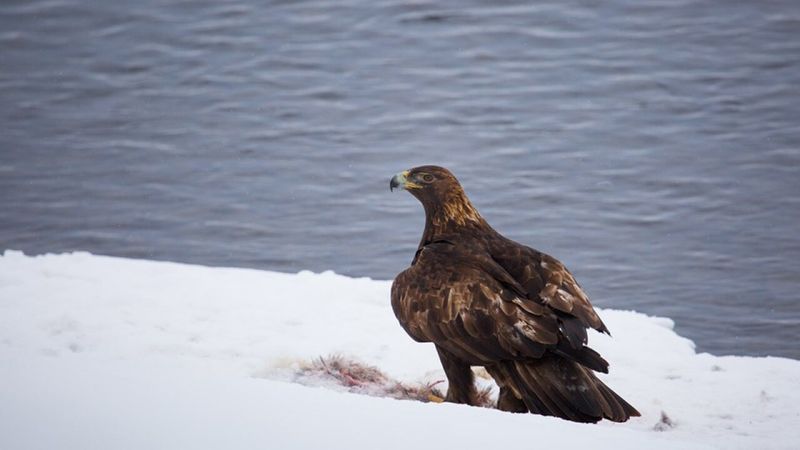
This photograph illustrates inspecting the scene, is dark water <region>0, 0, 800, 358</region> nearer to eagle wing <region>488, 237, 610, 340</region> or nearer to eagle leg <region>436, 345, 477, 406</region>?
eagle wing <region>488, 237, 610, 340</region>

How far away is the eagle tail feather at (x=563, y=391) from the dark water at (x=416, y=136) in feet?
13.7

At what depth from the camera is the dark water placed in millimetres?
12453

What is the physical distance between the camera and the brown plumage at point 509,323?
643 centimetres

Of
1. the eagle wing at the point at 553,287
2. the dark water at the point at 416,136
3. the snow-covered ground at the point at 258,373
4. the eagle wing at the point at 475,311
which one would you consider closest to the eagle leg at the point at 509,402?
the eagle wing at the point at 475,311

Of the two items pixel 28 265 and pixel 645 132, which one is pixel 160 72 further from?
pixel 28 265

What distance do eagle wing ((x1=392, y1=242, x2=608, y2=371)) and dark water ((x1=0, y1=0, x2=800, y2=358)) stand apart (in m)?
3.96

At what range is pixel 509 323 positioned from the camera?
6586mm

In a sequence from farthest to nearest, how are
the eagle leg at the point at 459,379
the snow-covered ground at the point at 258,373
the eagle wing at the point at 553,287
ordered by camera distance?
the eagle leg at the point at 459,379, the eagle wing at the point at 553,287, the snow-covered ground at the point at 258,373

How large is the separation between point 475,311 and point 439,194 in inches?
48.0

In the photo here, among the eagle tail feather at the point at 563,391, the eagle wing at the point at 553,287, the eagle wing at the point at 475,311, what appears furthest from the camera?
the eagle wing at the point at 553,287

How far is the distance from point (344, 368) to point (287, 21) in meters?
12.8

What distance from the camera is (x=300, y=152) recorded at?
15.1m

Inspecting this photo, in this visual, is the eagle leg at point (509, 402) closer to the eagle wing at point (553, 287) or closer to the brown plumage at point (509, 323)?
the brown plumage at point (509, 323)

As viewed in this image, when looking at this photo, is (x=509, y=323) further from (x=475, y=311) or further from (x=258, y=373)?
(x=258, y=373)
